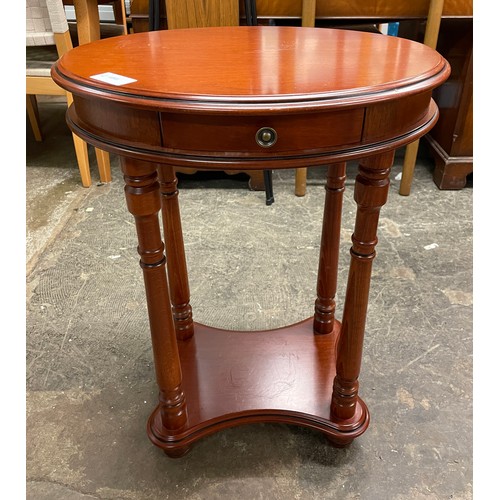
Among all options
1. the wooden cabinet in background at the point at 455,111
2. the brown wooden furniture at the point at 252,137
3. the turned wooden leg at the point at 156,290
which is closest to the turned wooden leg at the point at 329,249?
the brown wooden furniture at the point at 252,137

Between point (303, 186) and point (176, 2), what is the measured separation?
39.9 inches

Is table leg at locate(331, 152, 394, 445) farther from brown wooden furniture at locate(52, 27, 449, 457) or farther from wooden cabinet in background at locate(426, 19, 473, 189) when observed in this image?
wooden cabinet in background at locate(426, 19, 473, 189)

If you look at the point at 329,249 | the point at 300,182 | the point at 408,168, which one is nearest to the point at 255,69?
the point at 329,249

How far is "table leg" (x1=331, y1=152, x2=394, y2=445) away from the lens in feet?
2.80

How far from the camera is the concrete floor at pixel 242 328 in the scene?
1.14 meters

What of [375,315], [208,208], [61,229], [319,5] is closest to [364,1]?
[319,5]

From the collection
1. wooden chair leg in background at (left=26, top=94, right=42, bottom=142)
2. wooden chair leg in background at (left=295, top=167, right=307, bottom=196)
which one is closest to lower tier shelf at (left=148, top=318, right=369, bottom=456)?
wooden chair leg in background at (left=295, top=167, right=307, bottom=196)

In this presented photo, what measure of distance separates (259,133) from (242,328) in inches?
38.6

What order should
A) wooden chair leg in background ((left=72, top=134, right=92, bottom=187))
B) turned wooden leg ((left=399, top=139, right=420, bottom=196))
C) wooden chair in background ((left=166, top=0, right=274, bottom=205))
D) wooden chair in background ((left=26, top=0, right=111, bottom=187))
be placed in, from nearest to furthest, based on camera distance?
wooden chair in background ((left=166, top=0, right=274, bottom=205))
wooden chair in background ((left=26, top=0, right=111, bottom=187))
turned wooden leg ((left=399, top=139, right=420, bottom=196))
wooden chair leg in background ((left=72, top=134, right=92, bottom=187))

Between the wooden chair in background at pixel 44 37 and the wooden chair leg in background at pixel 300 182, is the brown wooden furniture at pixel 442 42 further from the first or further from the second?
the wooden chair in background at pixel 44 37

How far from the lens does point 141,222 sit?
2.79ft

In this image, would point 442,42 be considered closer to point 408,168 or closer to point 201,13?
point 408,168

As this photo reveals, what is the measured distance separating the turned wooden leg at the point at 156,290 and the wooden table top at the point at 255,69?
15 cm

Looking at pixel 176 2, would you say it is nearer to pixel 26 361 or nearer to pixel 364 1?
pixel 364 1
